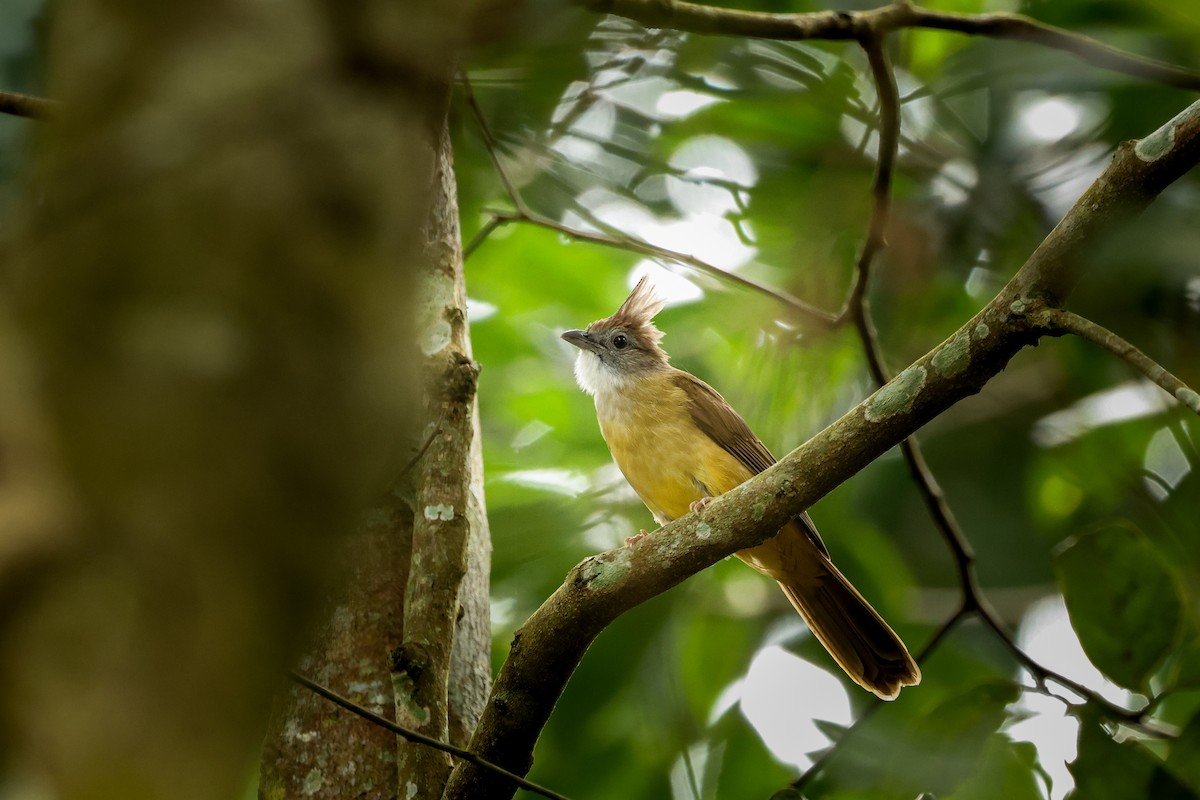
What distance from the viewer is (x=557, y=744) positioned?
4.24m

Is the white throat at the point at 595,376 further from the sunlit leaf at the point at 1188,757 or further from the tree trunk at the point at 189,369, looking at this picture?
the tree trunk at the point at 189,369

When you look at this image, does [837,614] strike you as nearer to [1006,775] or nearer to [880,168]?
[1006,775]

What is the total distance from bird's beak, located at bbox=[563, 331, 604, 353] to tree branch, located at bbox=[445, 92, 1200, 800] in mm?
2920

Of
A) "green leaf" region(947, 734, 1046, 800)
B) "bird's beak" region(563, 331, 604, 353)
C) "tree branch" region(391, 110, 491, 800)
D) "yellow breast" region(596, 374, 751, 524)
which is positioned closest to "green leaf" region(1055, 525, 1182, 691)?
"green leaf" region(947, 734, 1046, 800)

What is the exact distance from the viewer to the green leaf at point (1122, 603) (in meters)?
2.93

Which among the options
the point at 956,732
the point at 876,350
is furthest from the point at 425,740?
the point at 876,350

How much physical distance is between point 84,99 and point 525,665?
6.87ft

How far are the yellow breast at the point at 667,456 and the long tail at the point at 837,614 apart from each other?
0.35 metres

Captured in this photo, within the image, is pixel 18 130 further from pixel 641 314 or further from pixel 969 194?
pixel 969 194

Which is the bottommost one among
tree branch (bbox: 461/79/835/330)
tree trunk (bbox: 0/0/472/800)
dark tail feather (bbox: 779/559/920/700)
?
dark tail feather (bbox: 779/559/920/700)

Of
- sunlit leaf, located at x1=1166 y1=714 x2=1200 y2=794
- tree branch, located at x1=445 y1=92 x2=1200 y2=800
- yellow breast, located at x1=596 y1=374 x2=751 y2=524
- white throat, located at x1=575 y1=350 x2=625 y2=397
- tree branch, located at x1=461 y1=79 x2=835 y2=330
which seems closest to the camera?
tree branch, located at x1=445 y1=92 x2=1200 y2=800

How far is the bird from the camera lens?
431cm

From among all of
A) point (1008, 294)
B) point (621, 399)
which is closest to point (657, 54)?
point (621, 399)

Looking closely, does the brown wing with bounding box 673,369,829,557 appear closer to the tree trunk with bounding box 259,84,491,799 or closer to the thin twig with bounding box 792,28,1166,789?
the thin twig with bounding box 792,28,1166,789
